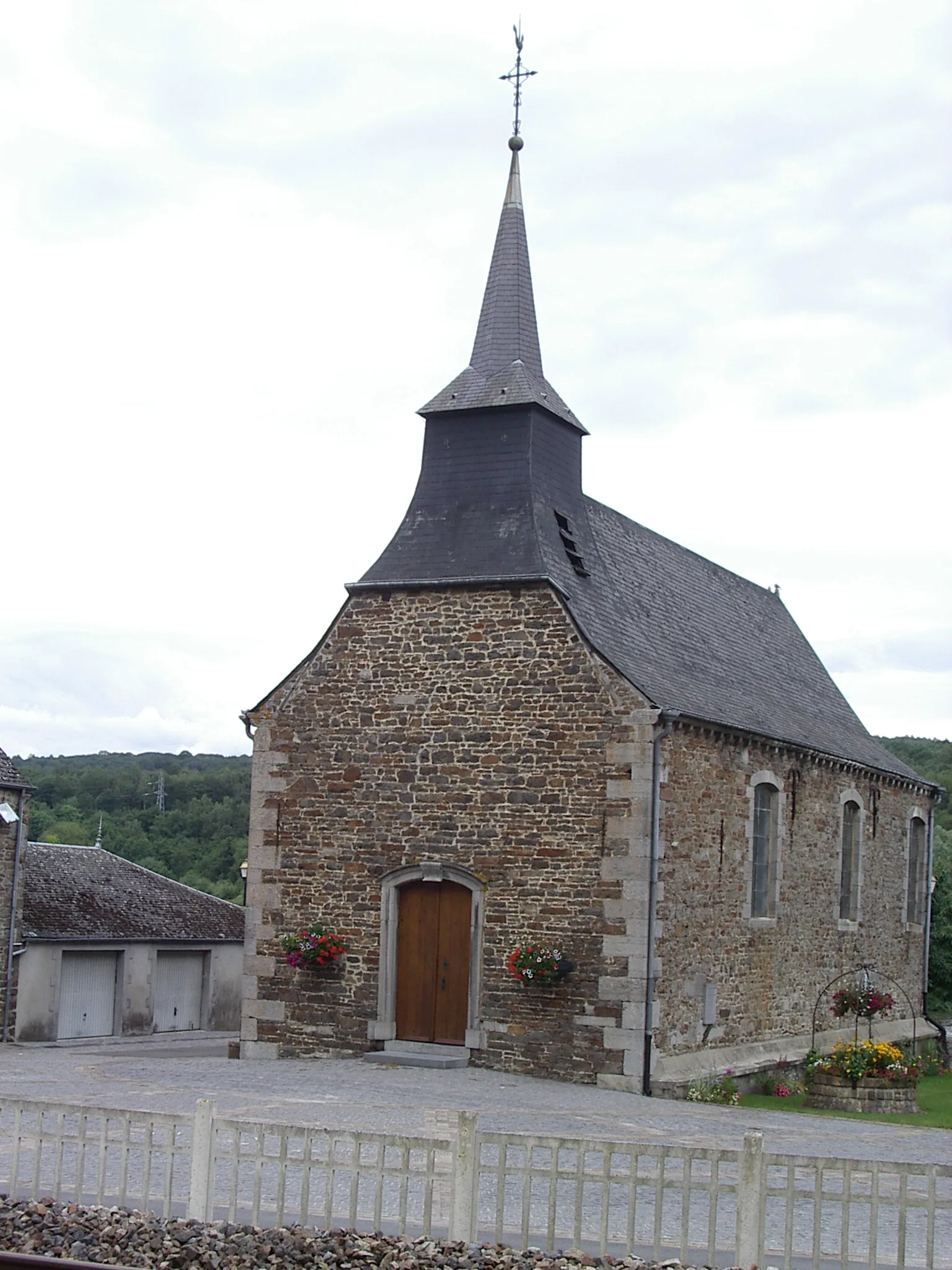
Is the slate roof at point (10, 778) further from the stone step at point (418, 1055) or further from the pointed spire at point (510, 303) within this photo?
the pointed spire at point (510, 303)

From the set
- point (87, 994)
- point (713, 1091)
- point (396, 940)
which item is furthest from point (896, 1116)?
point (87, 994)

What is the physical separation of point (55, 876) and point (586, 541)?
16.3 metres

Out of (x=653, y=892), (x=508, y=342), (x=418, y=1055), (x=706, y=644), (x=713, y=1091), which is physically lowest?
(x=713, y=1091)

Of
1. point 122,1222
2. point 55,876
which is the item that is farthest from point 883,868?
point 122,1222

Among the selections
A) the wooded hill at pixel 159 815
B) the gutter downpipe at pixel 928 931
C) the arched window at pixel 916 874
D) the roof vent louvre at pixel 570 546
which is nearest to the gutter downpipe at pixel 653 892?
the roof vent louvre at pixel 570 546

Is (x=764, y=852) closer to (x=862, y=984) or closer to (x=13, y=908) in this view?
(x=862, y=984)

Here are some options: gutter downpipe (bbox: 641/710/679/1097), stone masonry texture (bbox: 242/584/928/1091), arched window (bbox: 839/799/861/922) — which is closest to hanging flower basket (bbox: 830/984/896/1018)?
stone masonry texture (bbox: 242/584/928/1091)

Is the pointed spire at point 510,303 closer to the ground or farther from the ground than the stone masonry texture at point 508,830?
farther from the ground

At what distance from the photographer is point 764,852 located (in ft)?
75.9

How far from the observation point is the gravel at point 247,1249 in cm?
909

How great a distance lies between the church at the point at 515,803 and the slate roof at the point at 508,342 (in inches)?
1.8

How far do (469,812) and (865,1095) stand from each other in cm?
594

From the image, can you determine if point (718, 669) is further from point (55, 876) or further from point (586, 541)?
point (55, 876)

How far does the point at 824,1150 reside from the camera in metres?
14.3
